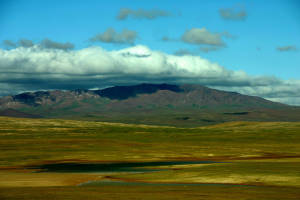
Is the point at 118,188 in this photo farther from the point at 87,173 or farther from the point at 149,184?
the point at 87,173

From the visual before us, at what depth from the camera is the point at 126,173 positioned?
79.1 meters

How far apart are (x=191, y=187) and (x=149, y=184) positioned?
7.28 m

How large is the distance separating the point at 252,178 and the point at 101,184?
22018 mm

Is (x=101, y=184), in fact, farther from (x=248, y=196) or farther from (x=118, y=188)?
(x=248, y=196)

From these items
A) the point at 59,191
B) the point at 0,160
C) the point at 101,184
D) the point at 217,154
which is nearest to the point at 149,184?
the point at 101,184

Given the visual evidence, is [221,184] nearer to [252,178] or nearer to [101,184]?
[252,178]

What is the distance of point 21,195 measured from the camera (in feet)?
168

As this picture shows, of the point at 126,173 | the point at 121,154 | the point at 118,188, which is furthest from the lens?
the point at 121,154

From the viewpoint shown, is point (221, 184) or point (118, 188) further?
point (221, 184)

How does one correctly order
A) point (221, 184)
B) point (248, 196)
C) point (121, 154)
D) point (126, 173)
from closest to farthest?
point (248, 196), point (221, 184), point (126, 173), point (121, 154)

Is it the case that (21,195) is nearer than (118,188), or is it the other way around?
(21,195)

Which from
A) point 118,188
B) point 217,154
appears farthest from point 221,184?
point 217,154

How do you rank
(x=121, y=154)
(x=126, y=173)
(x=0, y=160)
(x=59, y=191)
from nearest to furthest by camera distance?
(x=59, y=191) → (x=126, y=173) → (x=0, y=160) → (x=121, y=154)

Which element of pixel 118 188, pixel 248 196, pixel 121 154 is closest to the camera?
pixel 248 196
